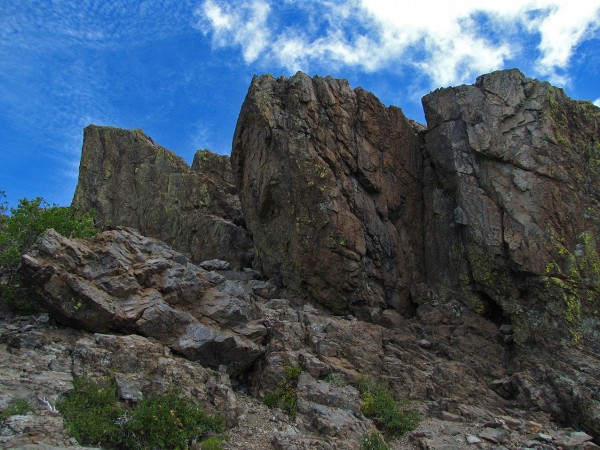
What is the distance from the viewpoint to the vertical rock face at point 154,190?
141ft

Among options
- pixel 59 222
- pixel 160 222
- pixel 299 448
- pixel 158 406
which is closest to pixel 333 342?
pixel 299 448

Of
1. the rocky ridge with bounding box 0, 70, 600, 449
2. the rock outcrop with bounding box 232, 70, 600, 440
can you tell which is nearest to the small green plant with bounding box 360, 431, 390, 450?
the rocky ridge with bounding box 0, 70, 600, 449

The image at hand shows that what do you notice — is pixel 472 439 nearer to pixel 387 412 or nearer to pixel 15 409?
pixel 387 412

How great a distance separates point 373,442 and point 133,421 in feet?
30.0

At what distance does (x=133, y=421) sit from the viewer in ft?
54.0

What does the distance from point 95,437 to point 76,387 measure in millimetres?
2407

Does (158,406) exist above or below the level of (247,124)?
below

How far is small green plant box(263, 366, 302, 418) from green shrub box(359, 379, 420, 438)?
321cm

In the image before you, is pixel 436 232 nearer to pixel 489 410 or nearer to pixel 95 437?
pixel 489 410

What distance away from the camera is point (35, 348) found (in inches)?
784

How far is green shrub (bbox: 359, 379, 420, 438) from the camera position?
2050 centimetres

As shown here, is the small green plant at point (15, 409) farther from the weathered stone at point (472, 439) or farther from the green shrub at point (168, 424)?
the weathered stone at point (472, 439)

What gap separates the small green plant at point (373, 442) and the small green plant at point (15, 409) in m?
12.1

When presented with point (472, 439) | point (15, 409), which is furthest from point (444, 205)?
point (15, 409)
